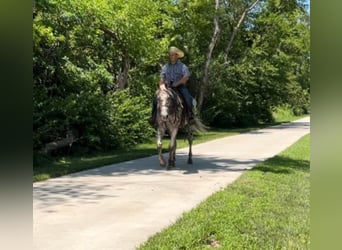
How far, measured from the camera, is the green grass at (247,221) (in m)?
4.04

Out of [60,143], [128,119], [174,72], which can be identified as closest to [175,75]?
[174,72]

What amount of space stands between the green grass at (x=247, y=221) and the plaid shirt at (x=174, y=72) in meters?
2.67

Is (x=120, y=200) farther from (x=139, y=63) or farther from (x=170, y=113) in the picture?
(x=139, y=63)

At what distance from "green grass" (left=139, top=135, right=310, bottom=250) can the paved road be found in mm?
312

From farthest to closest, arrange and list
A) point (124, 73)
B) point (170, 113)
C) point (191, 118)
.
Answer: point (124, 73)
point (191, 118)
point (170, 113)

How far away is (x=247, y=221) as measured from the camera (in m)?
4.87

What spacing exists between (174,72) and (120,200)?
12.8 ft

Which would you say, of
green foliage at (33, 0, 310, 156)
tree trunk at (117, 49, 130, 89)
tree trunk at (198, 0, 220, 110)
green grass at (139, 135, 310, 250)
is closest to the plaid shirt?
green foliage at (33, 0, 310, 156)

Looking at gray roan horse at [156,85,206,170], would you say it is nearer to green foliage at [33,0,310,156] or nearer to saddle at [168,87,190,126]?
saddle at [168,87,190,126]
